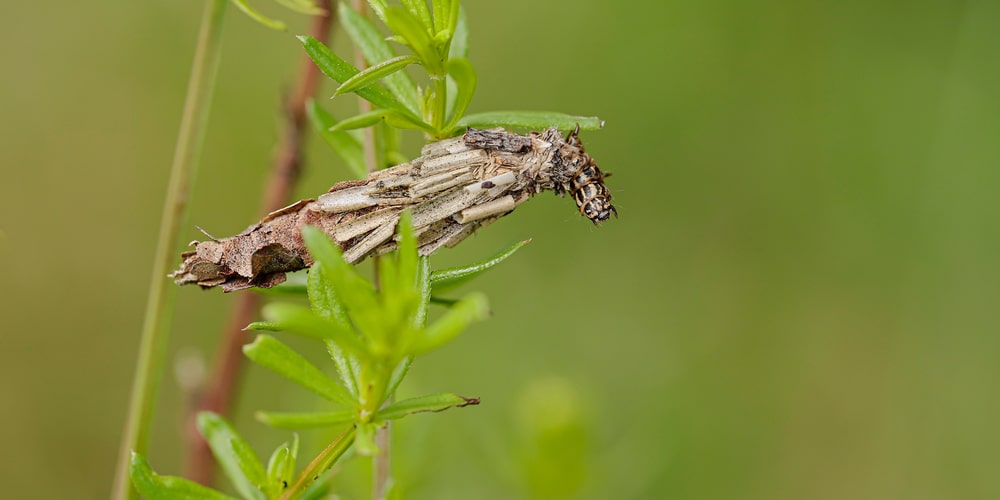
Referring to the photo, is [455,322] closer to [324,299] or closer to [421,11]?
[324,299]

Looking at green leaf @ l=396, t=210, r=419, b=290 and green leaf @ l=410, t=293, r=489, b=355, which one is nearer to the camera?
green leaf @ l=410, t=293, r=489, b=355

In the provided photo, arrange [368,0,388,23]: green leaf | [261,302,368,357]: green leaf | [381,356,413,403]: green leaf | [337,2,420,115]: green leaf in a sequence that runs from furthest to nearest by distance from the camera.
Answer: [337,2,420,115]: green leaf
[368,0,388,23]: green leaf
[381,356,413,403]: green leaf
[261,302,368,357]: green leaf

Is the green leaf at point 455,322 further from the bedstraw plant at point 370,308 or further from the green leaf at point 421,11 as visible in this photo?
the green leaf at point 421,11

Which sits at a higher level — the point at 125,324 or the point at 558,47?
the point at 558,47

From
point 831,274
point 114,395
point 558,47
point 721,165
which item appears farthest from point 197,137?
point 831,274

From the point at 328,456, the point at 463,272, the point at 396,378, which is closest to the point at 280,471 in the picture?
the point at 328,456

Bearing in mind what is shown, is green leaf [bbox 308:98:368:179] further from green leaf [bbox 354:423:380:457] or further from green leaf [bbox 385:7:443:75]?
green leaf [bbox 354:423:380:457]

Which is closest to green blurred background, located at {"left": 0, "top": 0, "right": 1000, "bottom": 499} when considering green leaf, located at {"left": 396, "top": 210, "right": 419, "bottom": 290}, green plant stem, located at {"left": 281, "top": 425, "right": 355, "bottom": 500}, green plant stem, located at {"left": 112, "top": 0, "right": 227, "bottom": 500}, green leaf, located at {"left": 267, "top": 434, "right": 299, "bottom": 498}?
green plant stem, located at {"left": 112, "top": 0, "right": 227, "bottom": 500}

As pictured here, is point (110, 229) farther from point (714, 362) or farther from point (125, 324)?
point (714, 362)
